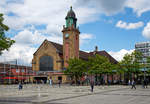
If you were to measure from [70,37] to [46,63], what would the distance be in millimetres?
15021

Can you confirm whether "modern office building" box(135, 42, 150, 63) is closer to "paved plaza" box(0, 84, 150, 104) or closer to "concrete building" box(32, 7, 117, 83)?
"concrete building" box(32, 7, 117, 83)

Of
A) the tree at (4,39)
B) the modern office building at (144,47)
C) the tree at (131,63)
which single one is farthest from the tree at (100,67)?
the modern office building at (144,47)

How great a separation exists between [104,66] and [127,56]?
23.0ft

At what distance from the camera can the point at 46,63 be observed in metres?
89.6

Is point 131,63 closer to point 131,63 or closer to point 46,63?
point 131,63

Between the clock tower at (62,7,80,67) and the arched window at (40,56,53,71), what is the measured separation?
246 inches

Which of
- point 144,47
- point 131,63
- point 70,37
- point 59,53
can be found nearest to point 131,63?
point 131,63

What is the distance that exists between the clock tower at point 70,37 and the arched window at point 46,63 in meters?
6.24

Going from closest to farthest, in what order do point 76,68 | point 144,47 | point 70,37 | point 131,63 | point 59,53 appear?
point 131,63 < point 76,68 < point 70,37 < point 59,53 < point 144,47

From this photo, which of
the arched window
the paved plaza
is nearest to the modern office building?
the arched window

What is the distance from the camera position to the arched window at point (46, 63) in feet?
286

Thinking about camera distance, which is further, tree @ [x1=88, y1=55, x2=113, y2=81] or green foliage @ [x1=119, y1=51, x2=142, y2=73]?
tree @ [x1=88, y1=55, x2=113, y2=81]

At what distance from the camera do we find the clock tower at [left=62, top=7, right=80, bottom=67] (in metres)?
85.0

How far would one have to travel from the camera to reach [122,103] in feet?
58.4
